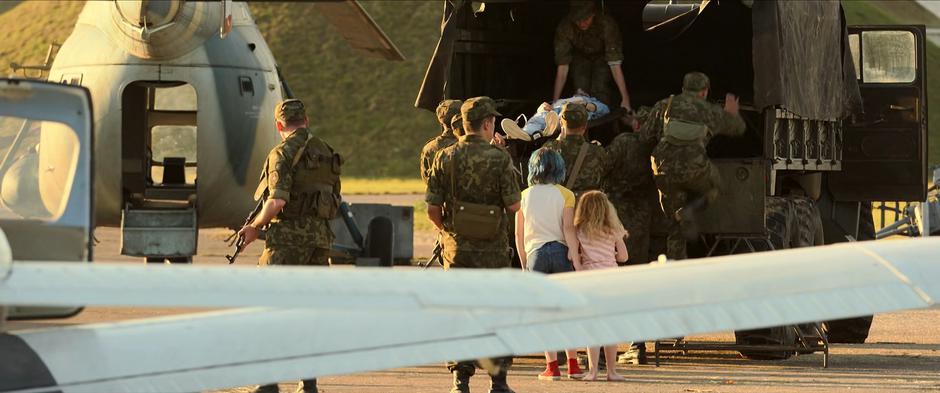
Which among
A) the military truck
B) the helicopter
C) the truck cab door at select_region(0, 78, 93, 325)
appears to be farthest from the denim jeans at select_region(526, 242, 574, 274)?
the helicopter

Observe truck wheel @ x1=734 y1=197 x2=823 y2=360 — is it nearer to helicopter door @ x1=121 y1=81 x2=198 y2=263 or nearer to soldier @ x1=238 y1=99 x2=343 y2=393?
soldier @ x1=238 y1=99 x2=343 y2=393

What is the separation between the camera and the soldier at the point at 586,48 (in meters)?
16.3

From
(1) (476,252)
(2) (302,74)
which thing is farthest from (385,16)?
(1) (476,252)

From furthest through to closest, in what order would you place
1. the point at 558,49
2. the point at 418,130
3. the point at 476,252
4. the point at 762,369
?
the point at 418,130 → the point at 558,49 → the point at 762,369 → the point at 476,252

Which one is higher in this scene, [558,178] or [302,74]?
[302,74]

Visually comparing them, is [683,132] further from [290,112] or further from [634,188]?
[290,112]

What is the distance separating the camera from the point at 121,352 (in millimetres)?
5762

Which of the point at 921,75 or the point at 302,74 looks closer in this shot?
the point at 921,75

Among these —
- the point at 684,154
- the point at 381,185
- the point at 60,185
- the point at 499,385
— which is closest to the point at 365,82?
the point at 381,185

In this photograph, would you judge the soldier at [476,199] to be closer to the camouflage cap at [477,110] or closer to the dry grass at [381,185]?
the camouflage cap at [477,110]

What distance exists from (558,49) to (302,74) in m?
80.7

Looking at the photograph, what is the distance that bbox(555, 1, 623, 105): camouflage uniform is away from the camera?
16.4 m

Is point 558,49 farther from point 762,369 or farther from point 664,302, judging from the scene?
A: point 664,302

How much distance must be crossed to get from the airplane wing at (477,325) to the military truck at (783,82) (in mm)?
9238
